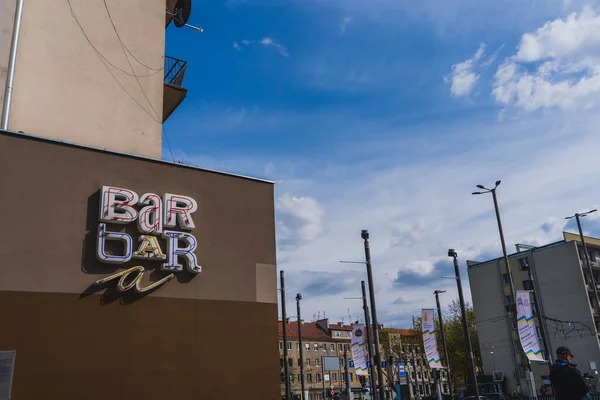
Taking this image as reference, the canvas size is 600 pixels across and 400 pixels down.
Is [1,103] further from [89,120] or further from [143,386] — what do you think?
[143,386]

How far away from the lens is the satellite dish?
20.4m

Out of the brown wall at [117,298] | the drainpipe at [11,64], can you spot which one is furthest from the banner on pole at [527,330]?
the drainpipe at [11,64]

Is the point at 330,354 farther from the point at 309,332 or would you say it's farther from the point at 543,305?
the point at 543,305

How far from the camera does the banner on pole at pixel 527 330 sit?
23.2 metres

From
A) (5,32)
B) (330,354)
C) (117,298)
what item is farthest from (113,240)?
(330,354)

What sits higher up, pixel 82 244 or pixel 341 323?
pixel 341 323

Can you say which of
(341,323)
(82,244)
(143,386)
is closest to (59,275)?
(82,244)

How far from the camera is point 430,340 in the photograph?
115 ft

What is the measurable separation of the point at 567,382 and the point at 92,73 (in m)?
15.4

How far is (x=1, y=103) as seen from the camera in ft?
45.1

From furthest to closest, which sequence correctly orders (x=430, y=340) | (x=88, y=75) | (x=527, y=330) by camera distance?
(x=430, y=340)
(x=527, y=330)
(x=88, y=75)

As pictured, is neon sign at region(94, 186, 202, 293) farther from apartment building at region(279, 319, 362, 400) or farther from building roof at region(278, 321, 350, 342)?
building roof at region(278, 321, 350, 342)

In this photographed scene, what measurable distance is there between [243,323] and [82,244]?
16.2 feet

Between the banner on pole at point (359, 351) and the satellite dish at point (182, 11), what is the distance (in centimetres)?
2495
